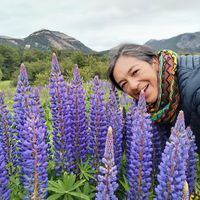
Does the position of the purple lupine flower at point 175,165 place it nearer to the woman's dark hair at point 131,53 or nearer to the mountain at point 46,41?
the woman's dark hair at point 131,53

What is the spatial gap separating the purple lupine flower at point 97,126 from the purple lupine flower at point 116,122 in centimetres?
10

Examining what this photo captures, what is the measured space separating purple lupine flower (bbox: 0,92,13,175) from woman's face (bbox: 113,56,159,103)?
1.04 m

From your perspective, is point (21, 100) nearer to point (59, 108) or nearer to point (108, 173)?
point (59, 108)

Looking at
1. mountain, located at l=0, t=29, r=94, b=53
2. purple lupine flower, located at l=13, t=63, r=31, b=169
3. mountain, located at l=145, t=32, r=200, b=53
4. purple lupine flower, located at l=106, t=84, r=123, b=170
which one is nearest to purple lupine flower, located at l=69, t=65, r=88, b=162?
purple lupine flower, located at l=106, t=84, r=123, b=170

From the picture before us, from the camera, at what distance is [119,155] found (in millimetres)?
3293

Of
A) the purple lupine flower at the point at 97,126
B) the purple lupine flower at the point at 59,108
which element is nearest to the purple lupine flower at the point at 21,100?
the purple lupine flower at the point at 59,108

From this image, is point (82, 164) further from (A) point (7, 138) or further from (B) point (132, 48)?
(B) point (132, 48)

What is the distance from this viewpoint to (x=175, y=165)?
97.0 inches

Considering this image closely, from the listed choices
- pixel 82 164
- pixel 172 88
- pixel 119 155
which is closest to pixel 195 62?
pixel 172 88

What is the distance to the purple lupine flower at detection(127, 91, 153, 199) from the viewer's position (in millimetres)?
2721

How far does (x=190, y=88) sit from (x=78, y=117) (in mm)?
948

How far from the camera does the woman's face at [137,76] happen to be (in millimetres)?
3398

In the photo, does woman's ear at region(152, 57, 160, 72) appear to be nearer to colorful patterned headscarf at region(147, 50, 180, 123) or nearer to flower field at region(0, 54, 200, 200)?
colorful patterned headscarf at region(147, 50, 180, 123)

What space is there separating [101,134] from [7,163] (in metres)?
0.77
